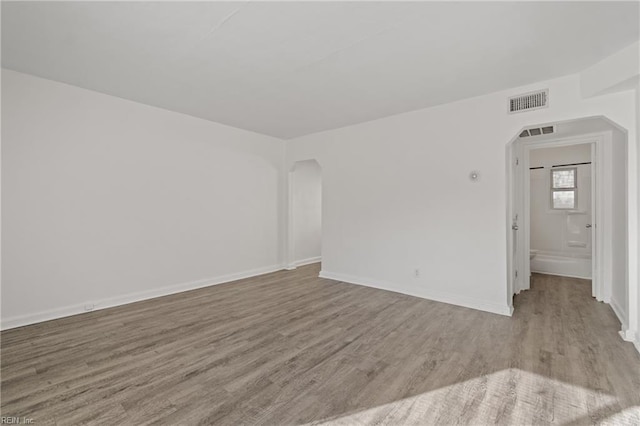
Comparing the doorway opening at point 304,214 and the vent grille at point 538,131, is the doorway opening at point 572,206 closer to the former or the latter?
the vent grille at point 538,131

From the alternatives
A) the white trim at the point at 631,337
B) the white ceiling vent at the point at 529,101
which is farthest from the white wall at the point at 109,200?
the white trim at the point at 631,337

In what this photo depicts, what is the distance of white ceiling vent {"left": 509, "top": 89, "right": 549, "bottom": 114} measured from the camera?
3240 millimetres

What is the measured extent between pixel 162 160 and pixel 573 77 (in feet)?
17.1

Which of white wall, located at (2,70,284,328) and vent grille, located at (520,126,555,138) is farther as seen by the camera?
vent grille, located at (520,126,555,138)

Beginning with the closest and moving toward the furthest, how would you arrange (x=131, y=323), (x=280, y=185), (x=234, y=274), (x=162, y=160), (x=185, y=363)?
(x=185, y=363)
(x=131, y=323)
(x=162, y=160)
(x=234, y=274)
(x=280, y=185)

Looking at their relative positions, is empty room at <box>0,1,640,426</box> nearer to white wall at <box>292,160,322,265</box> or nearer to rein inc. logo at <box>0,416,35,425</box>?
rein inc. logo at <box>0,416,35,425</box>

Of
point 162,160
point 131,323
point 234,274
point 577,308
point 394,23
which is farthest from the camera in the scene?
point 234,274

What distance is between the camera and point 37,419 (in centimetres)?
172

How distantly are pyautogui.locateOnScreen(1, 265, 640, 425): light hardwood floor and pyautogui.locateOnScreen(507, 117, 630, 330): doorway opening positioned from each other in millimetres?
590

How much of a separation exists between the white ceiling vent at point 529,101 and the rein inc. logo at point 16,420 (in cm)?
501

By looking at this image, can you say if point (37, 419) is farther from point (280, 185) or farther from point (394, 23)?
point (280, 185)

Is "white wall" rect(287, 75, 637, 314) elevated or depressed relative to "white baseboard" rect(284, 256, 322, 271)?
elevated

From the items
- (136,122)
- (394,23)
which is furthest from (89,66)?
→ (394,23)

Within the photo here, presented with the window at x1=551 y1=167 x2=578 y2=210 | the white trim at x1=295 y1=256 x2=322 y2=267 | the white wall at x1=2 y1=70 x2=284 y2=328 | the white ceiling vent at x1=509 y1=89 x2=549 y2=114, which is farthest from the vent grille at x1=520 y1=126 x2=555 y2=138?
the white trim at x1=295 y1=256 x2=322 y2=267
